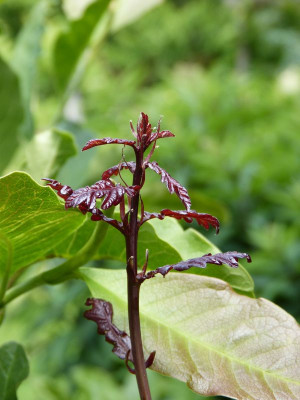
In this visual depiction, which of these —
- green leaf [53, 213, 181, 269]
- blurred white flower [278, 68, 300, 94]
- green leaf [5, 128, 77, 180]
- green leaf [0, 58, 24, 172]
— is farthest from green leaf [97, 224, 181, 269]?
blurred white flower [278, 68, 300, 94]

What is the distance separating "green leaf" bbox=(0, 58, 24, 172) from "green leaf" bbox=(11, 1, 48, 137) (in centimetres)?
7

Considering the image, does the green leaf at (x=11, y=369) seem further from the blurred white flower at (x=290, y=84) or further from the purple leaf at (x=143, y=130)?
the blurred white flower at (x=290, y=84)

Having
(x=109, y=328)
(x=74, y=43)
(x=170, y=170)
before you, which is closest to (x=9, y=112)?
(x=74, y=43)

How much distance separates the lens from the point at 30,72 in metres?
0.67

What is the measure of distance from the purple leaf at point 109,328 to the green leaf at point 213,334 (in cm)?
1

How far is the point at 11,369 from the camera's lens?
41 cm

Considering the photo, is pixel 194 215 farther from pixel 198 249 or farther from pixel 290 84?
pixel 290 84

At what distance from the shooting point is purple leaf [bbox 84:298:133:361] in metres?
0.29

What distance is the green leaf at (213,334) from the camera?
31 centimetres

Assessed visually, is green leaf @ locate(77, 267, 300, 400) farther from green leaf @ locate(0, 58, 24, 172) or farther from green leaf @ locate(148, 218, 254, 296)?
green leaf @ locate(0, 58, 24, 172)

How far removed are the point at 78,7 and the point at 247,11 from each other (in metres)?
5.87

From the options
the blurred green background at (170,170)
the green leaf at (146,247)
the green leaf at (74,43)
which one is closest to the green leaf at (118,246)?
the green leaf at (146,247)

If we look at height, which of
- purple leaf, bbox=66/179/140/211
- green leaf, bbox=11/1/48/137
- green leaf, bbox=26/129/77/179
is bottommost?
purple leaf, bbox=66/179/140/211

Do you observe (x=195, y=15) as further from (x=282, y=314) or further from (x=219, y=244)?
(x=282, y=314)
